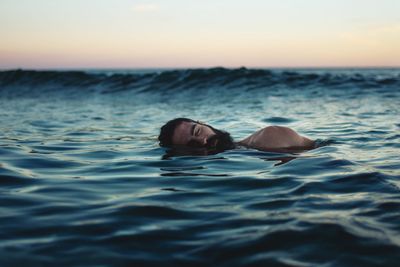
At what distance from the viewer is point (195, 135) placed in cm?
682

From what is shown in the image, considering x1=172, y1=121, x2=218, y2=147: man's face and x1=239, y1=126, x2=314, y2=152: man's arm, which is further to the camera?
x1=172, y1=121, x2=218, y2=147: man's face

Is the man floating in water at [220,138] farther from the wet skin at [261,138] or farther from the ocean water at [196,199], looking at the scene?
the ocean water at [196,199]

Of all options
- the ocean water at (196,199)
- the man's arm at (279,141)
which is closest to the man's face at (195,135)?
the ocean water at (196,199)

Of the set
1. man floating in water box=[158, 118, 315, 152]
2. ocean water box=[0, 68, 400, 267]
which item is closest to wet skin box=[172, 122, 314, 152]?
man floating in water box=[158, 118, 315, 152]

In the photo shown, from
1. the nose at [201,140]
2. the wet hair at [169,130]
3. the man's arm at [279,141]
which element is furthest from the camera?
the wet hair at [169,130]

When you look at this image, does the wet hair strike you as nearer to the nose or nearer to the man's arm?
the nose

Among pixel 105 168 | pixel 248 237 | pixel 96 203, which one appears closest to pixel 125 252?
pixel 248 237

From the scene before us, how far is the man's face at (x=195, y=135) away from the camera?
22.4 feet

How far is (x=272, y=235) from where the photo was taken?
2.96 metres

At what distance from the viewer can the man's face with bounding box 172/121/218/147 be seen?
6840 mm

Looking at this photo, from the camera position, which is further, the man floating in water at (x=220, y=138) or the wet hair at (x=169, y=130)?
the wet hair at (x=169, y=130)

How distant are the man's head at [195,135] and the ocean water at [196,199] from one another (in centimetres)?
Answer: 38

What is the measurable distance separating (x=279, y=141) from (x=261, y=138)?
0.92 ft

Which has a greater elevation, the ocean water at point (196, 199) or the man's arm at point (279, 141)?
the man's arm at point (279, 141)
